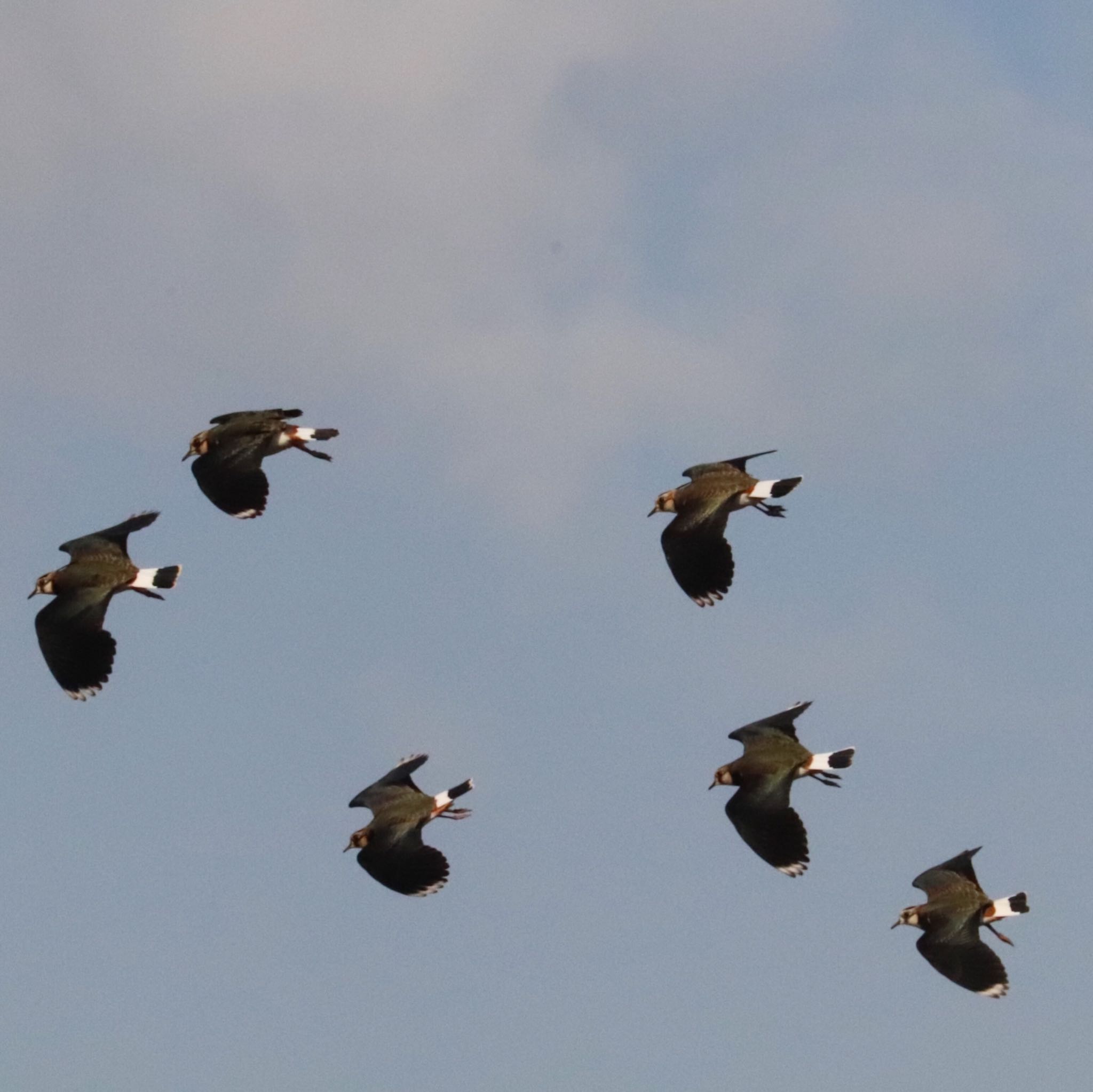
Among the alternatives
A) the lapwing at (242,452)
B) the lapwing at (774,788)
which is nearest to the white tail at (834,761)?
the lapwing at (774,788)

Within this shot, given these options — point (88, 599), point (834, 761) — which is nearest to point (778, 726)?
point (834, 761)

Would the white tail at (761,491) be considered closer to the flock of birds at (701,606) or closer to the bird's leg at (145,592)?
the flock of birds at (701,606)

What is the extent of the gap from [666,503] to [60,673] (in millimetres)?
8620

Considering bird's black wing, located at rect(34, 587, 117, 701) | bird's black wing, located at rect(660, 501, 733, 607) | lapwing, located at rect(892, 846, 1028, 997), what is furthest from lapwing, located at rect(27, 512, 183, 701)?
lapwing, located at rect(892, 846, 1028, 997)

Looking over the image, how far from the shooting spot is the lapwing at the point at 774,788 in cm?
3428

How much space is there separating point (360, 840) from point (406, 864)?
30.3 inches

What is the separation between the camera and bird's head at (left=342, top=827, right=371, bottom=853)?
119 ft

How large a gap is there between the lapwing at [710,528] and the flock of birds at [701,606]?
15mm

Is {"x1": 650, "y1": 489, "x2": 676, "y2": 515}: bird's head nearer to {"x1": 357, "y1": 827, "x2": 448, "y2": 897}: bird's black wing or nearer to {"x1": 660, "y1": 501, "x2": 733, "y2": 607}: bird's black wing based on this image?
{"x1": 660, "y1": 501, "x2": 733, "y2": 607}: bird's black wing

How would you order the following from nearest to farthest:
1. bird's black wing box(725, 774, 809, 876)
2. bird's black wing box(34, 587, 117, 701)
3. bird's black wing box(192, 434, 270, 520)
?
1. bird's black wing box(725, 774, 809, 876)
2. bird's black wing box(34, 587, 117, 701)
3. bird's black wing box(192, 434, 270, 520)

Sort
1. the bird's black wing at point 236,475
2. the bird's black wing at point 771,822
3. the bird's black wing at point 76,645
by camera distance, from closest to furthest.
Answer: the bird's black wing at point 771,822 → the bird's black wing at point 76,645 → the bird's black wing at point 236,475

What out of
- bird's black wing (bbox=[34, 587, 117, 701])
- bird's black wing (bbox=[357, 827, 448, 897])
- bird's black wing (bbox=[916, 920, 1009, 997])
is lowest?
bird's black wing (bbox=[916, 920, 1009, 997])

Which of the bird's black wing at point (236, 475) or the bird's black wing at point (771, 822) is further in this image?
the bird's black wing at point (236, 475)

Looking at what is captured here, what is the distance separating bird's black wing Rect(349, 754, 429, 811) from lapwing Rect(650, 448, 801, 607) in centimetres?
488
